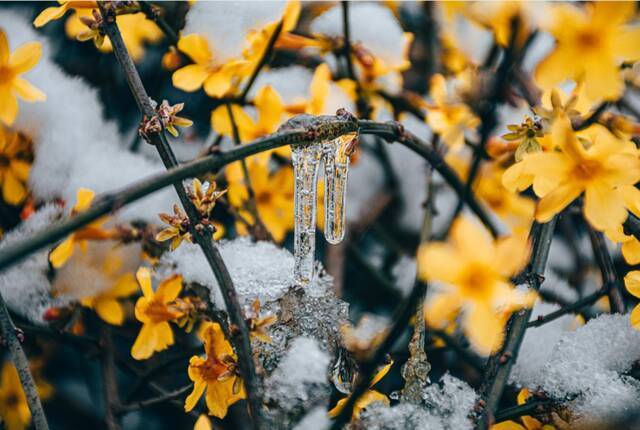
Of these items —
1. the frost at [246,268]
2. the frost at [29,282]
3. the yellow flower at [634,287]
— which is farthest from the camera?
the frost at [29,282]

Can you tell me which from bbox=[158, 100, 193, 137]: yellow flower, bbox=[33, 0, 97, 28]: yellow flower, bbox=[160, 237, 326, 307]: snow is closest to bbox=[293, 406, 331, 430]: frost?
bbox=[160, 237, 326, 307]: snow

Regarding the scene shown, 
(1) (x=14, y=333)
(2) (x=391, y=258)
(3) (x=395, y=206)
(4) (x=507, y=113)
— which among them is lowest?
(1) (x=14, y=333)

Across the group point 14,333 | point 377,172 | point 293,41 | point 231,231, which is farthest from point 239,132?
point 14,333

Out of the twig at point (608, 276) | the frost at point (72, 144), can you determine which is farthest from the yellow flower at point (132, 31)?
the twig at point (608, 276)

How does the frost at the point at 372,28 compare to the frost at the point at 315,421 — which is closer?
the frost at the point at 315,421

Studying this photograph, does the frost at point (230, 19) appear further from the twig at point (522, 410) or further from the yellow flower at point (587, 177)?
the twig at point (522, 410)

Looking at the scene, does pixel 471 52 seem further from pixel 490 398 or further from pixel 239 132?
pixel 490 398

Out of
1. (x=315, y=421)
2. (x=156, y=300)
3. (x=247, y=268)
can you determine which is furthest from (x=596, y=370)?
(x=156, y=300)
